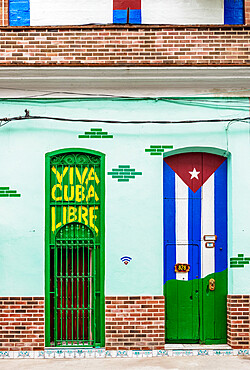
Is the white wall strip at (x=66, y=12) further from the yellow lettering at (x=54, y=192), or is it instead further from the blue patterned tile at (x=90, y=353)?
the blue patterned tile at (x=90, y=353)

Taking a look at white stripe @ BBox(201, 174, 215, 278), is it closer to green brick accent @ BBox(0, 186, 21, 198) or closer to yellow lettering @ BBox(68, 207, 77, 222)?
yellow lettering @ BBox(68, 207, 77, 222)

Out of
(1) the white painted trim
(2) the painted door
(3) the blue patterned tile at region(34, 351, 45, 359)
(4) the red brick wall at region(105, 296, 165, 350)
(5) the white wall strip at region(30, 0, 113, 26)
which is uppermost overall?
(5) the white wall strip at region(30, 0, 113, 26)

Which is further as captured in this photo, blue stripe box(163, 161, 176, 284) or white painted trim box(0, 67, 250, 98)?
blue stripe box(163, 161, 176, 284)

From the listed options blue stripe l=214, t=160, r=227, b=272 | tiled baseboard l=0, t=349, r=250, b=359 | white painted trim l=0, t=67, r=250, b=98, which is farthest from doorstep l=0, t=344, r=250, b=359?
white painted trim l=0, t=67, r=250, b=98

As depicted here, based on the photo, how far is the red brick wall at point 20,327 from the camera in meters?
8.14


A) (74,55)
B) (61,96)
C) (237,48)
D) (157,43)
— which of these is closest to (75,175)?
(61,96)

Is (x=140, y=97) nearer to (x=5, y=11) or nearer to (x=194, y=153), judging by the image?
(x=194, y=153)

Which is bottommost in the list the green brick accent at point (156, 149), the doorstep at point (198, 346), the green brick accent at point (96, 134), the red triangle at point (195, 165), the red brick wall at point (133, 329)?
the doorstep at point (198, 346)

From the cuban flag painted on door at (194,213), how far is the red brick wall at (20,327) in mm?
2212

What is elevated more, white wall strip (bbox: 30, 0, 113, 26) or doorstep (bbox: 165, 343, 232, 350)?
white wall strip (bbox: 30, 0, 113, 26)

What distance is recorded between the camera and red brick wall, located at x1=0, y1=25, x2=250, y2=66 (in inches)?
326

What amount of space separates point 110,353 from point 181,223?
236 centimetres

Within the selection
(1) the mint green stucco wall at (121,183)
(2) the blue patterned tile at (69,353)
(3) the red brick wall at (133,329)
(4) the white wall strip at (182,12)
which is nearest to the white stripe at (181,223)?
(1) the mint green stucco wall at (121,183)

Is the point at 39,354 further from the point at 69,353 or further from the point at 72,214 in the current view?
the point at 72,214
